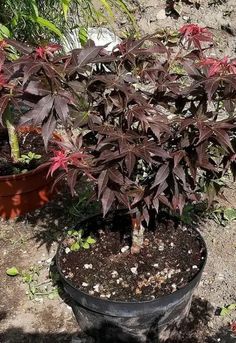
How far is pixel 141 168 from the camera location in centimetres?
223

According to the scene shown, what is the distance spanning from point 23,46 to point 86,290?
1092 mm

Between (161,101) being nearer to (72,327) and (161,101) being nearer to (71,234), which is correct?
(71,234)

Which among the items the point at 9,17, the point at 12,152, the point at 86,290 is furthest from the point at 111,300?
the point at 9,17

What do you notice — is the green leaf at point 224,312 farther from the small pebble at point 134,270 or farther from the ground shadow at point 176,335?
the small pebble at point 134,270

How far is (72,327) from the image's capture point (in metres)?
2.56

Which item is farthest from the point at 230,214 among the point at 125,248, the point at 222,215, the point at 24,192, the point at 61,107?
the point at 61,107

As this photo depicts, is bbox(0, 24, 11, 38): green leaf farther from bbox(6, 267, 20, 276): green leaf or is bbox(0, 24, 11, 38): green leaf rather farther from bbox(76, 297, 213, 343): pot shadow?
bbox(76, 297, 213, 343): pot shadow

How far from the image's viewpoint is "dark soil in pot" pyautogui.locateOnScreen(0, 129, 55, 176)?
3205mm

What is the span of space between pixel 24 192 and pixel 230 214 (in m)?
1.27

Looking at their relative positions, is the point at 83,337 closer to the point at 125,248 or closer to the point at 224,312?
the point at 125,248

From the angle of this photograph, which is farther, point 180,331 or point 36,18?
point 36,18

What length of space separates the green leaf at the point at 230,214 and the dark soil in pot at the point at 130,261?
0.67m

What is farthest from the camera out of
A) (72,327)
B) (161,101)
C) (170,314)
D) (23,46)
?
(72,327)

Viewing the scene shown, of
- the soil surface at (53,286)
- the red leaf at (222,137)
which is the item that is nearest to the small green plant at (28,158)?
the soil surface at (53,286)
